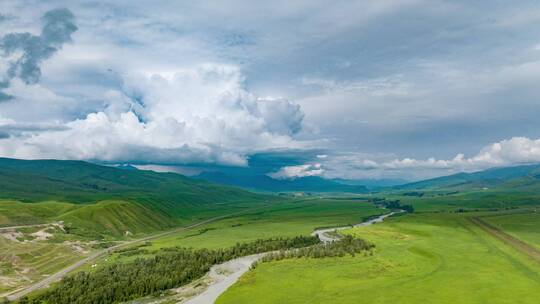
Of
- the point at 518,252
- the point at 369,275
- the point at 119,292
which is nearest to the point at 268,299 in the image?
the point at 369,275

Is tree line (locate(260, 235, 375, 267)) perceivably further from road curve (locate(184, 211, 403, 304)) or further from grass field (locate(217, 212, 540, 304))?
road curve (locate(184, 211, 403, 304))

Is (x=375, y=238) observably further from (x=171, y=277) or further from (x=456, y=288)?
(x=171, y=277)

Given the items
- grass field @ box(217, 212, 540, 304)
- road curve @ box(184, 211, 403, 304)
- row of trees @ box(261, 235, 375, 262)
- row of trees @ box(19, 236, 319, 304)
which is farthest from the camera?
row of trees @ box(261, 235, 375, 262)

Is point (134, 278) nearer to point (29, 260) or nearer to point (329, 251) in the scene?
point (29, 260)

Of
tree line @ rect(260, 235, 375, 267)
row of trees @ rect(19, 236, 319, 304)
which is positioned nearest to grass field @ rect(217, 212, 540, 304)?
tree line @ rect(260, 235, 375, 267)

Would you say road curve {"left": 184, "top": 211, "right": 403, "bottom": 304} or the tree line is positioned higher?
the tree line

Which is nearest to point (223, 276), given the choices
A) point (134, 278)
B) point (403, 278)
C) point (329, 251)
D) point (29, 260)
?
point (134, 278)
